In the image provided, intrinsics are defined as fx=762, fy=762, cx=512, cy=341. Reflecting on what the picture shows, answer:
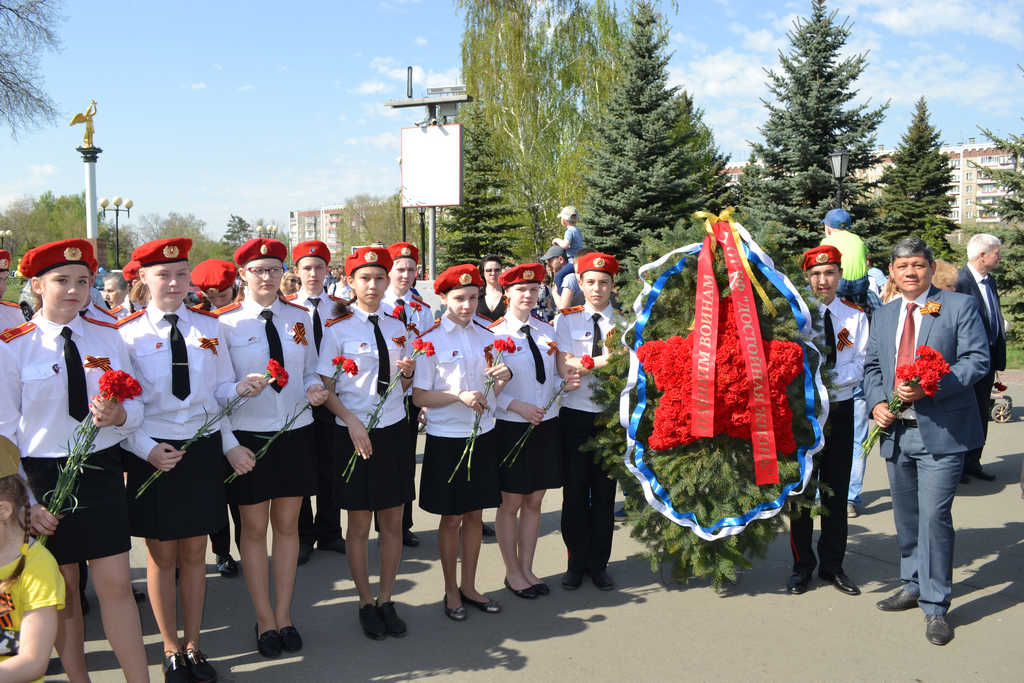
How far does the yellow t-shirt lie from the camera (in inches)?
99.0

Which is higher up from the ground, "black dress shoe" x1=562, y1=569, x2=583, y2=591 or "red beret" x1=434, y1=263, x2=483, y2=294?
"red beret" x1=434, y1=263, x2=483, y2=294

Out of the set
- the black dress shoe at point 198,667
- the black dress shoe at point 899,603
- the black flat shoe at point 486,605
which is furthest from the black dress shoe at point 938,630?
the black dress shoe at point 198,667

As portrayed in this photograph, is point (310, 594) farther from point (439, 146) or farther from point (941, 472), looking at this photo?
point (439, 146)

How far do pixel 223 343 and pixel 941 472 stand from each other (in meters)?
3.97

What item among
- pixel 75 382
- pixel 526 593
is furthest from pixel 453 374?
pixel 75 382

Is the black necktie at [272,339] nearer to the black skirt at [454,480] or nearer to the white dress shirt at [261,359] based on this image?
the white dress shirt at [261,359]

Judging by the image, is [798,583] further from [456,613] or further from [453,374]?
[453,374]

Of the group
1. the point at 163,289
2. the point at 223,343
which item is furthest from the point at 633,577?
the point at 163,289

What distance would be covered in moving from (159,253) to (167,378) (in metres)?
0.59

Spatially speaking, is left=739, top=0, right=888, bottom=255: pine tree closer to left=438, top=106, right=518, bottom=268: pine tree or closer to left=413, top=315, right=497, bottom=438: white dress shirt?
left=438, top=106, right=518, bottom=268: pine tree

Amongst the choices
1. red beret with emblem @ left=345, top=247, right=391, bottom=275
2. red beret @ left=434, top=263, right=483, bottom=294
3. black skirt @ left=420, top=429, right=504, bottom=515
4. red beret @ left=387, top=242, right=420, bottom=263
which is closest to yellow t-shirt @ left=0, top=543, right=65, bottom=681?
black skirt @ left=420, top=429, right=504, bottom=515

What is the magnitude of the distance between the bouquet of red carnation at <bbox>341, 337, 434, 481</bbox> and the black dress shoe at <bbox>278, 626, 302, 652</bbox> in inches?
33.5

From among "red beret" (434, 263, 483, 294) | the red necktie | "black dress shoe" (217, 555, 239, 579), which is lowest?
"black dress shoe" (217, 555, 239, 579)

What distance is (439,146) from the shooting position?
38.1 feet
